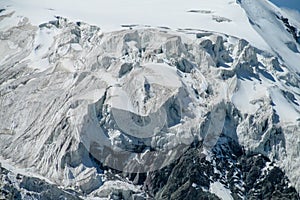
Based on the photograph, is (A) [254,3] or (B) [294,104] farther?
(A) [254,3]

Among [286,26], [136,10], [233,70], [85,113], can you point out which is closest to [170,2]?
[136,10]

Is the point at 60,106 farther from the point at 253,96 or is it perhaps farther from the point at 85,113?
the point at 253,96

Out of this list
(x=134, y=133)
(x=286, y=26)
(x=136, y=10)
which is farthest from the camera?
(x=286, y=26)

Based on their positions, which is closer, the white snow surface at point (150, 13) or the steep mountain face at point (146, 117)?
the steep mountain face at point (146, 117)

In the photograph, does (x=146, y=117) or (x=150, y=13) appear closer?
(x=146, y=117)

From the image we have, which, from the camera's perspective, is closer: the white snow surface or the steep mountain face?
the steep mountain face

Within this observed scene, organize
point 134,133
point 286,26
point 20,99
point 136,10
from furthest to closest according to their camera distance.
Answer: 1. point 286,26
2. point 136,10
3. point 20,99
4. point 134,133

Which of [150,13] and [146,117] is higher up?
[146,117]
